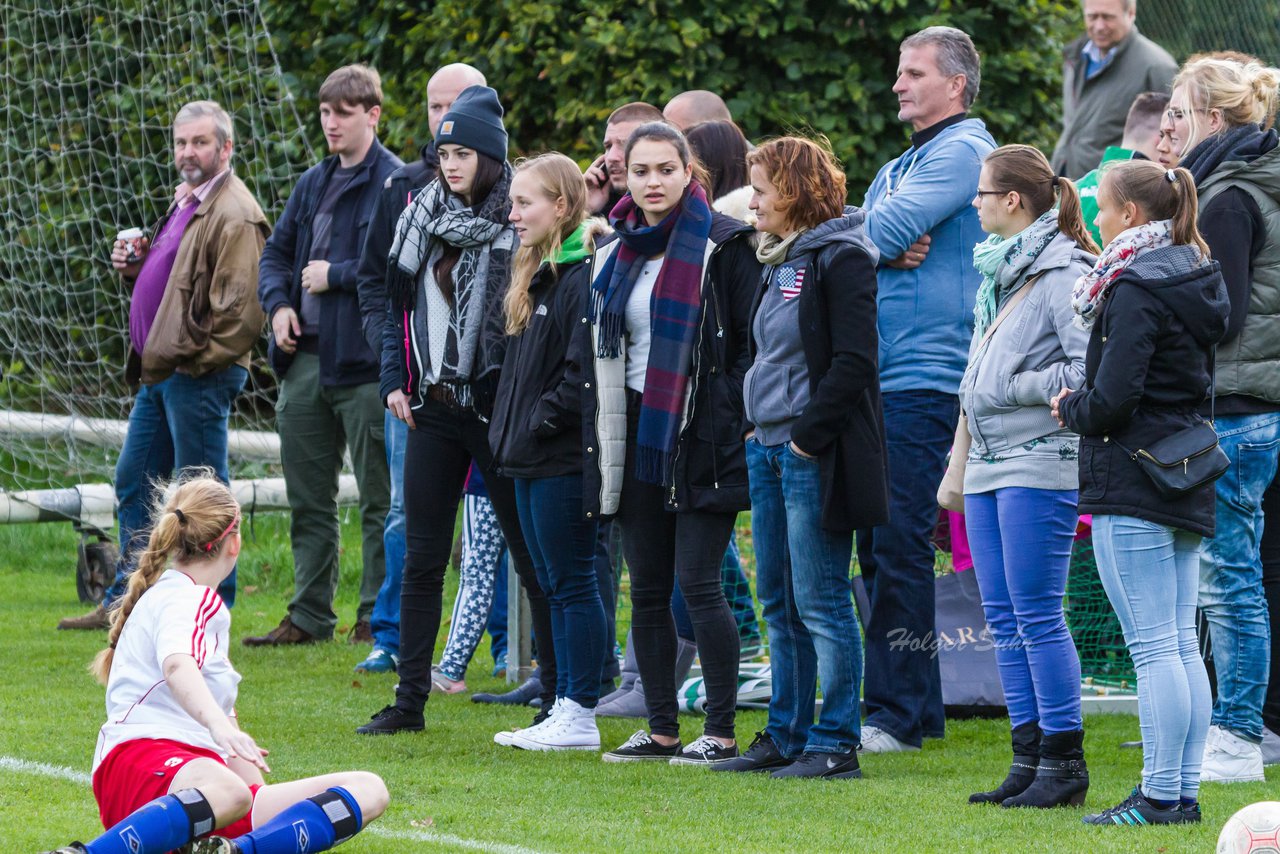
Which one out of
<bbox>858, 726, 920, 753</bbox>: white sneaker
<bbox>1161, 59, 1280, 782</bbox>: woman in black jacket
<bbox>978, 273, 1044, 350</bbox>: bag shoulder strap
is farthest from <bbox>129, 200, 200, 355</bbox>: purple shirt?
<bbox>1161, 59, 1280, 782</bbox>: woman in black jacket

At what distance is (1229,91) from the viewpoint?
585cm

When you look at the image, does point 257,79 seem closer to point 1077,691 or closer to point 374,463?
point 374,463

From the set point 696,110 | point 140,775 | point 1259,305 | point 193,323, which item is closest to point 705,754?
point 140,775

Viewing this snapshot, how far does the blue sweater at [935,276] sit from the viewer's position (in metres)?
6.16

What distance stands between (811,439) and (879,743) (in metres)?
1.33

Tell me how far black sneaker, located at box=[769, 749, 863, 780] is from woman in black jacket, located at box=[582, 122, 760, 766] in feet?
1.13

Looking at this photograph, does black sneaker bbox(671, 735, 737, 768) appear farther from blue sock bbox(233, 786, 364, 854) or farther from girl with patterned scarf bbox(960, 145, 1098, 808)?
blue sock bbox(233, 786, 364, 854)

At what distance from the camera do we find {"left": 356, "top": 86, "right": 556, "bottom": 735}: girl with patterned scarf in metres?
6.50

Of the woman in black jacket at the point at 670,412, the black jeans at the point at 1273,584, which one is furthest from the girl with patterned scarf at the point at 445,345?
the black jeans at the point at 1273,584

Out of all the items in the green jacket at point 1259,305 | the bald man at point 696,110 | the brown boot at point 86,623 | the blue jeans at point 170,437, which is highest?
the bald man at point 696,110

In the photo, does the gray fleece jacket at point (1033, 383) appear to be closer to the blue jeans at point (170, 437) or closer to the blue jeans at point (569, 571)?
the blue jeans at point (569, 571)

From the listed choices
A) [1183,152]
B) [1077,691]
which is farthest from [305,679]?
[1183,152]

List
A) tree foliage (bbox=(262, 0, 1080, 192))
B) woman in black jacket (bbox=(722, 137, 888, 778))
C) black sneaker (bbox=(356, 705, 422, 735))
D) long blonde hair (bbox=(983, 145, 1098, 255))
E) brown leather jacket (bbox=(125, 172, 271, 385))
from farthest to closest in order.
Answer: tree foliage (bbox=(262, 0, 1080, 192)), brown leather jacket (bbox=(125, 172, 271, 385)), black sneaker (bbox=(356, 705, 422, 735)), woman in black jacket (bbox=(722, 137, 888, 778)), long blonde hair (bbox=(983, 145, 1098, 255))

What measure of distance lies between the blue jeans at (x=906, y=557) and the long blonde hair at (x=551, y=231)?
4.16 ft
